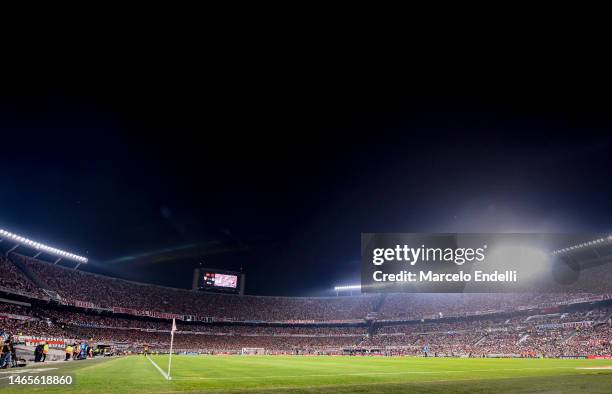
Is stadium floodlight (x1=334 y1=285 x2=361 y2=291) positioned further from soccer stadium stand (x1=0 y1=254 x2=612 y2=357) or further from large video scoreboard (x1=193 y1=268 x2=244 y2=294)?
large video scoreboard (x1=193 y1=268 x2=244 y2=294)

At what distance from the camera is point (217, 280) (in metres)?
92.4

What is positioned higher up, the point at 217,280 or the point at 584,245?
the point at 584,245

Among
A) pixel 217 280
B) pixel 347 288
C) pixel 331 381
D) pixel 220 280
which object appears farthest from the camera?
pixel 347 288

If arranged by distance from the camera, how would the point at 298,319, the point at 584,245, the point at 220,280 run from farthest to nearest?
1. the point at 298,319
2. the point at 220,280
3. the point at 584,245

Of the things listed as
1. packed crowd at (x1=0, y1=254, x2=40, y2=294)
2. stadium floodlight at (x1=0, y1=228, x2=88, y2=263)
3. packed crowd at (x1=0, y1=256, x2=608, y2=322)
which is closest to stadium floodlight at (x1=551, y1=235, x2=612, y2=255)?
packed crowd at (x1=0, y1=256, x2=608, y2=322)

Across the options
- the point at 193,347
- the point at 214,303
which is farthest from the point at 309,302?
the point at 193,347

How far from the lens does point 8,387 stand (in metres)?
9.86

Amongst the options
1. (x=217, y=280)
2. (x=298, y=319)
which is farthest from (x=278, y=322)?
(x=217, y=280)

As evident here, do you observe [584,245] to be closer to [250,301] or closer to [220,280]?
[220,280]

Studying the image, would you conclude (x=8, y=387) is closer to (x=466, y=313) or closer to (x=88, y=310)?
(x=88, y=310)

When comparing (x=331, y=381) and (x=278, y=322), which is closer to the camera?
(x=331, y=381)

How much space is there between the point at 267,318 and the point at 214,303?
46.6 feet

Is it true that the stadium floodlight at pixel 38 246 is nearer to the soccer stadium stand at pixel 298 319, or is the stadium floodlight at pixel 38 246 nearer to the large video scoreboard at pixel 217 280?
the soccer stadium stand at pixel 298 319

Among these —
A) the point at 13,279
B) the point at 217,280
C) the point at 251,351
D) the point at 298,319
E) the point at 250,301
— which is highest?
the point at 217,280
